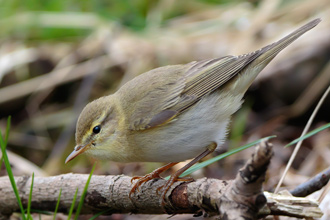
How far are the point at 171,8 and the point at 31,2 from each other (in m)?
2.05

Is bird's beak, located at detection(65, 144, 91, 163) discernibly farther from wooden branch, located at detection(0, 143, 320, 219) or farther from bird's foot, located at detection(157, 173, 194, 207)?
bird's foot, located at detection(157, 173, 194, 207)

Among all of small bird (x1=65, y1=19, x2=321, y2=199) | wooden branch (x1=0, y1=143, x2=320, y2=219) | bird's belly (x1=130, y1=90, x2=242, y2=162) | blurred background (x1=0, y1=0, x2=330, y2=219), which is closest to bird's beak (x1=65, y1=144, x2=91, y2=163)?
small bird (x1=65, y1=19, x2=321, y2=199)

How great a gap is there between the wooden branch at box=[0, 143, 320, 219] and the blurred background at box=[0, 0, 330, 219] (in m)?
1.47

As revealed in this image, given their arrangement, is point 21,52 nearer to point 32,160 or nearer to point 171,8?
point 32,160

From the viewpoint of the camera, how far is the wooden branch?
2.29m

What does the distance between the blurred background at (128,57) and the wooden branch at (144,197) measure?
4.82 feet

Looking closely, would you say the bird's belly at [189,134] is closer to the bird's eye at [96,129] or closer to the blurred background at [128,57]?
the bird's eye at [96,129]

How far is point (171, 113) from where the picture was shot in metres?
3.63

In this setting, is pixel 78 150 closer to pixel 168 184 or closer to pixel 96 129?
pixel 96 129

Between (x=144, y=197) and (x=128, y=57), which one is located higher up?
(x=128, y=57)

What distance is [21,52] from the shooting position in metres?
6.70

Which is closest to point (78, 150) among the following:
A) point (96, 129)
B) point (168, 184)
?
point (96, 129)

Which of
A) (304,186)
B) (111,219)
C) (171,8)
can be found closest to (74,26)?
(171,8)

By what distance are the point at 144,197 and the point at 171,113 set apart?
0.69 metres
